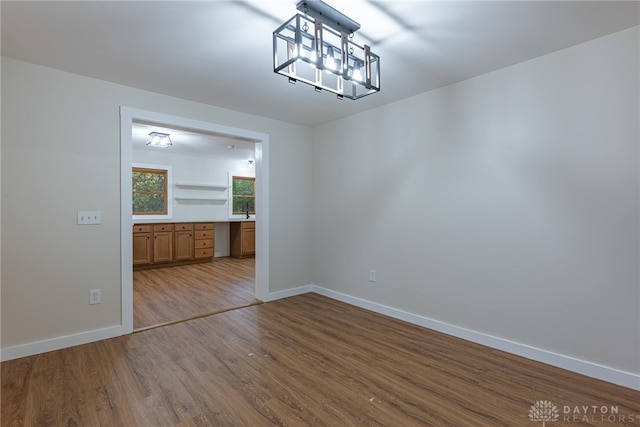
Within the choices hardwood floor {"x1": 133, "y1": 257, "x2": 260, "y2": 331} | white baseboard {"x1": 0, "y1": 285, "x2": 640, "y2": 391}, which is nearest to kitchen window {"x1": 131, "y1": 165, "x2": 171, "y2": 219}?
hardwood floor {"x1": 133, "y1": 257, "x2": 260, "y2": 331}

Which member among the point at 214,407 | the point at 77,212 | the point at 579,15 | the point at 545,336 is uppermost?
the point at 579,15

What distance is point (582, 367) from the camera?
2.17m

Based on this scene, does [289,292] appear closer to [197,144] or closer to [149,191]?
[197,144]

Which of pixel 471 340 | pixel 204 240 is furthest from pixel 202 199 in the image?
pixel 471 340

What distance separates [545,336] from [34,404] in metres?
3.57

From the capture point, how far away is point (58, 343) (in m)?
2.57

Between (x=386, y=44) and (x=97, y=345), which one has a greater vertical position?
(x=386, y=44)

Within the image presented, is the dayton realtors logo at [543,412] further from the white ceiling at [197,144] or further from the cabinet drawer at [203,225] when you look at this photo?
the cabinet drawer at [203,225]

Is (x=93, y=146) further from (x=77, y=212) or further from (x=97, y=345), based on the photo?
(x=97, y=345)

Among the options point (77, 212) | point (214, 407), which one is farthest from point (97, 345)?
point (214, 407)

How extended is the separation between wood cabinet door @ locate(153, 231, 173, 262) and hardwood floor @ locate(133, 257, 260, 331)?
0.23 m

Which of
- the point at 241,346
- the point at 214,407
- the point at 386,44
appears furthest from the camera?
the point at 241,346

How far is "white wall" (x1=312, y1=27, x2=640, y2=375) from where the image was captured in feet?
6.73

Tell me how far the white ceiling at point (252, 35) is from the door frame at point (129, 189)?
393 millimetres
